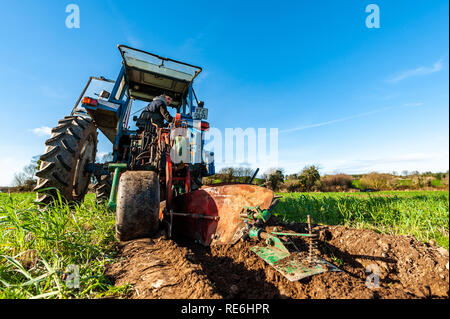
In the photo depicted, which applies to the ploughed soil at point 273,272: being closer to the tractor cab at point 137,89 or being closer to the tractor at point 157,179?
the tractor at point 157,179

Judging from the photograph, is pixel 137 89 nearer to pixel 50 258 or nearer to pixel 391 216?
pixel 50 258

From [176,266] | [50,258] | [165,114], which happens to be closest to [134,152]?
[165,114]

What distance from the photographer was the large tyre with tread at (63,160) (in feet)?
8.38

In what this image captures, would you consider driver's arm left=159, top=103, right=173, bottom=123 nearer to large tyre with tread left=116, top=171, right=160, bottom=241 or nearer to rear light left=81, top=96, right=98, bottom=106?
rear light left=81, top=96, right=98, bottom=106

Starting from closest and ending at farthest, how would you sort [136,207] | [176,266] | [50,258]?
[176,266], [50,258], [136,207]

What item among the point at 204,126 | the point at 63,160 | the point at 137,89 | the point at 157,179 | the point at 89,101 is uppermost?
the point at 137,89

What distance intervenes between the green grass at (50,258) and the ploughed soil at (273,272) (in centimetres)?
13

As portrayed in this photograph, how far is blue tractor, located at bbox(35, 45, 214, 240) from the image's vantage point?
194cm

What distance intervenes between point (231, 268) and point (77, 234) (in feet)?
5.09

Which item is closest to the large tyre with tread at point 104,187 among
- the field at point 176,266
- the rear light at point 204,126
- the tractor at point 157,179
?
the tractor at point 157,179

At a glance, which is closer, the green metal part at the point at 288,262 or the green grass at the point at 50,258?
the green grass at the point at 50,258

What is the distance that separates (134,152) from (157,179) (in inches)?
62.3

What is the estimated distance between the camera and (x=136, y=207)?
186 cm
